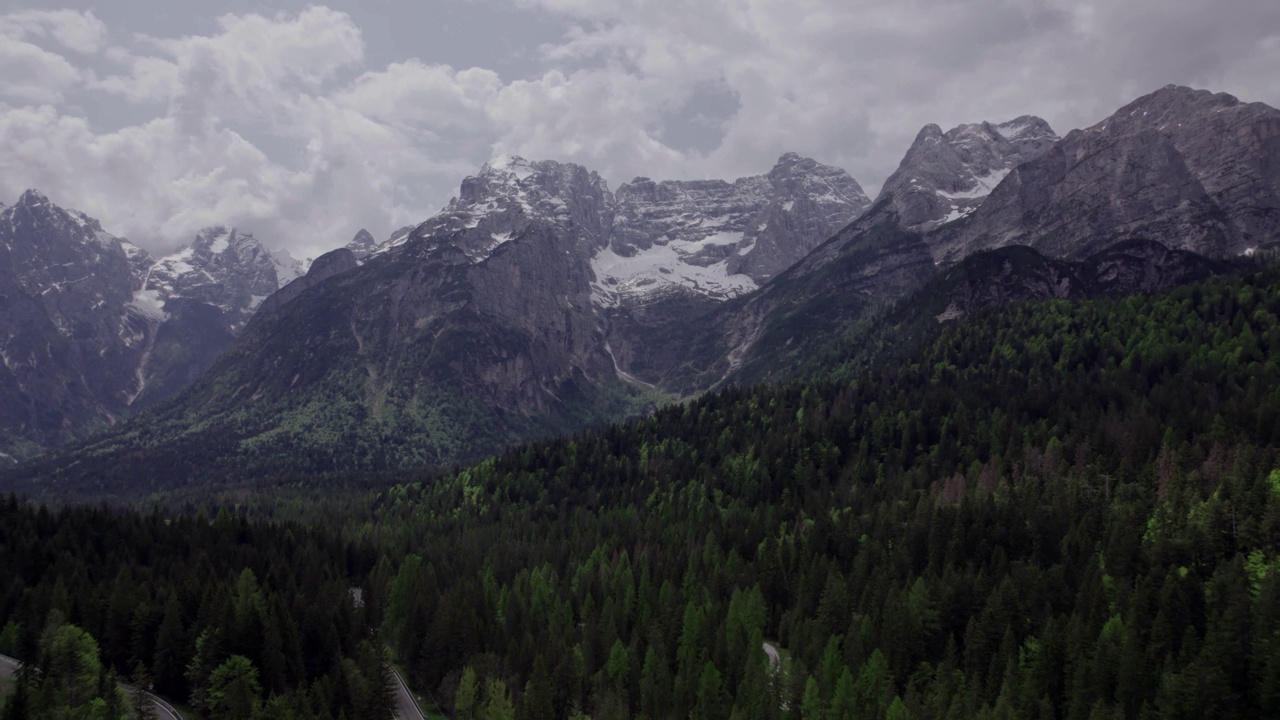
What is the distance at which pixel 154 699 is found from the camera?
83.1 m

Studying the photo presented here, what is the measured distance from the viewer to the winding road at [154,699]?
80.9 metres

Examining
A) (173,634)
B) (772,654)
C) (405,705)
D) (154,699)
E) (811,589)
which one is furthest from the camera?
(811,589)

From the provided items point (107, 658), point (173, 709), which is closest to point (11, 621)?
point (107, 658)

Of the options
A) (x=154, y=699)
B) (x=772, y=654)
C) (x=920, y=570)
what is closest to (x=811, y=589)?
(x=772, y=654)

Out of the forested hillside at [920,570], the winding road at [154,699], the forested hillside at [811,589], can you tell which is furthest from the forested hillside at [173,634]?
the forested hillside at [920,570]

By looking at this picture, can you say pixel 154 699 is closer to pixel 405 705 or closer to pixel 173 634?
pixel 173 634

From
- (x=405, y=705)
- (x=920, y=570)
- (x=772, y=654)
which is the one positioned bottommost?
(x=405, y=705)

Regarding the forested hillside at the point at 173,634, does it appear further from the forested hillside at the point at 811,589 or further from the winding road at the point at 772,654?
the winding road at the point at 772,654

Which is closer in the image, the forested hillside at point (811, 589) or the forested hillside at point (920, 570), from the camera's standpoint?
the forested hillside at point (920, 570)

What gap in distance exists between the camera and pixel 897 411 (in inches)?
7175

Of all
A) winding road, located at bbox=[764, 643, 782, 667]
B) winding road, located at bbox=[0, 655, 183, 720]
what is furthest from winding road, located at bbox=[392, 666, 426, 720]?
winding road, located at bbox=[764, 643, 782, 667]

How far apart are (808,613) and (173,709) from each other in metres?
63.5

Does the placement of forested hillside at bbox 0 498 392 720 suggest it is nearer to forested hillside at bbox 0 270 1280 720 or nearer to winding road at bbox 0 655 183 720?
forested hillside at bbox 0 270 1280 720

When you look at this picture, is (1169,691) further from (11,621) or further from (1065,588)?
(11,621)
